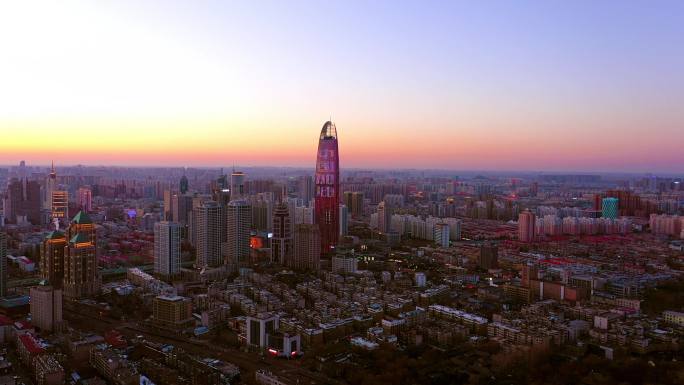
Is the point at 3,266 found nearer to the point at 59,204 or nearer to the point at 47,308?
the point at 47,308

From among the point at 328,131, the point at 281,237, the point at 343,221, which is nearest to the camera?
the point at 281,237

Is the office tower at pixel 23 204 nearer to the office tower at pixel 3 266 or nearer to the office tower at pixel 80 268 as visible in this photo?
the office tower at pixel 80 268

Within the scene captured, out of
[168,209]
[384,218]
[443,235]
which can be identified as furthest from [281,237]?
[168,209]

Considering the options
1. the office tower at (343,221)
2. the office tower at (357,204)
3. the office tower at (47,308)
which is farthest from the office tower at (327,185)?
the office tower at (357,204)

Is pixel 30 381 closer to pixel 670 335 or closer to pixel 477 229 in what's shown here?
pixel 670 335

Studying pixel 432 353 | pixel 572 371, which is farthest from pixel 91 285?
pixel 572 371

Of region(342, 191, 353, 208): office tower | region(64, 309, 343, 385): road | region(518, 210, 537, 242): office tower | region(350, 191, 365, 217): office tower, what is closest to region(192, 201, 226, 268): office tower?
region(64, 309, 343, 385): road
